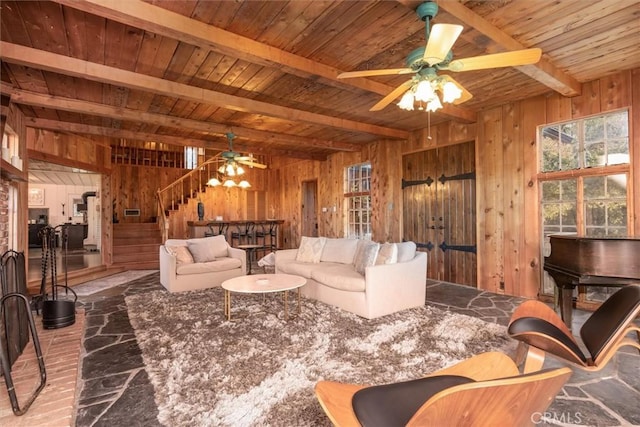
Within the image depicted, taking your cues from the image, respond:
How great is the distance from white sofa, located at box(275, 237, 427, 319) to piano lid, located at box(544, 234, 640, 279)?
1.57m

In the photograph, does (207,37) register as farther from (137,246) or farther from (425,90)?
(137,246)

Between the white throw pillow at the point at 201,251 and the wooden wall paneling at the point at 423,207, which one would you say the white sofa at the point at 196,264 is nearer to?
the white throw pillow at the point at 201,251

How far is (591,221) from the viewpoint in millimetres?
3945

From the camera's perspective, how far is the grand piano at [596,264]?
256cm

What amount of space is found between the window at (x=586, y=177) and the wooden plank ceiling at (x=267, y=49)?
57 centimetres

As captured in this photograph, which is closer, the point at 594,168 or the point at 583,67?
the point at 583,67

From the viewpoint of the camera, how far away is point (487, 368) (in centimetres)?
143

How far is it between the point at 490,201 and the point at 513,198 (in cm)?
34

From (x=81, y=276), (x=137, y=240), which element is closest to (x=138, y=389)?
(x=81, y=276)

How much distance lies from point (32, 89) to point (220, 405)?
14.4 feet

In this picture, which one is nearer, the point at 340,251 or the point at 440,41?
the point at 440,41

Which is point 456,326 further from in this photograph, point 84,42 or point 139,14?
point 84,42

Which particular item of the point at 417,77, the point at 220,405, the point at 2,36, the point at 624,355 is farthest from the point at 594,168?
the point at 2,36

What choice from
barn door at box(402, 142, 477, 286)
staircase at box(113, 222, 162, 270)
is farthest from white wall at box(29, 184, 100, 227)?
barn door at box(402, 142, 477, 286)
